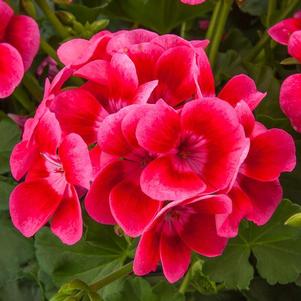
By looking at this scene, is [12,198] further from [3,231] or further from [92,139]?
[3,231]

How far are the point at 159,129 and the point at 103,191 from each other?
9 cm

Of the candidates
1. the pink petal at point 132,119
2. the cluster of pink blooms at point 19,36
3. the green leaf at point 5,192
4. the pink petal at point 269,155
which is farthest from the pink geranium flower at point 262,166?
the green leaf at point 5,192

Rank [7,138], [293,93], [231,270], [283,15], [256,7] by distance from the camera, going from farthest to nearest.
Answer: [256,7], [283,15], [7,138], [231,270], [293,93]

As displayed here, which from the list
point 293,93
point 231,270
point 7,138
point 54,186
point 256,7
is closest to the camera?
point 54,186

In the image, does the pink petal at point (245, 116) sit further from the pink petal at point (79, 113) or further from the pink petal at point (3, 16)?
the pink petal at point (3, 16)

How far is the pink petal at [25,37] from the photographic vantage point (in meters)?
0.94

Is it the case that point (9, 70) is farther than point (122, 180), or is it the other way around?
point (9, 70)

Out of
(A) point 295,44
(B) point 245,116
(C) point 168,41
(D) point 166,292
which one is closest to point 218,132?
(B) point 245,116

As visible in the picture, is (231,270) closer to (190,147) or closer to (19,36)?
(190,147)

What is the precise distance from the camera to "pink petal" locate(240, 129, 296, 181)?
72 cm

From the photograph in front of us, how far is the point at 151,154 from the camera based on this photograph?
2.24 ft

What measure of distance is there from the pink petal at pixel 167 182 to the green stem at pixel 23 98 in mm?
513

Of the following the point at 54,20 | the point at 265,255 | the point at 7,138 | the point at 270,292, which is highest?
the point at 54,20

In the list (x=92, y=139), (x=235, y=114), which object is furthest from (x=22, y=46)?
(x=235, y=114)
